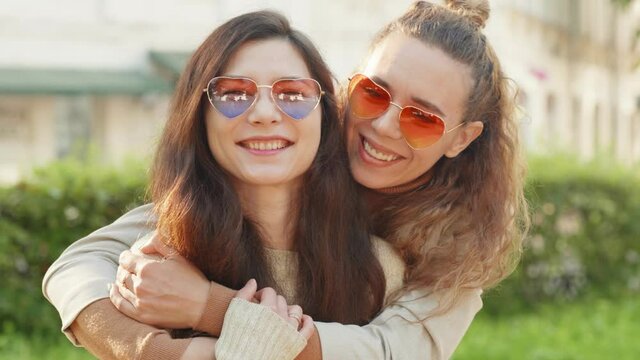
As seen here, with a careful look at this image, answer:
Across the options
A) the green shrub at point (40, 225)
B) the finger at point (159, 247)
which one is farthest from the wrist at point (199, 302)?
the green shrub at point (40, 225)

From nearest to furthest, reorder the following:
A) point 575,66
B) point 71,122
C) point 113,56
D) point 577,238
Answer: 1. point 577,238
2. point 113,56
3. point 71,122
4. point 575,66

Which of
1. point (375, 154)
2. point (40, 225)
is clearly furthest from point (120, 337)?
point (40, 225)

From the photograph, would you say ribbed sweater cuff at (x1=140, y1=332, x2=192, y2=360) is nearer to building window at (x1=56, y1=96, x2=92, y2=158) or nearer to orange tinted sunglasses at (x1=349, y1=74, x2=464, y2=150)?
orange tinted sunglasses at (x1=349, y1=74, x2=464, y2=150)

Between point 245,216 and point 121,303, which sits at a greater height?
point 245,216

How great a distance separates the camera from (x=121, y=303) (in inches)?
112

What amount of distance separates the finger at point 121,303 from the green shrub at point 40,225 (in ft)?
13.3

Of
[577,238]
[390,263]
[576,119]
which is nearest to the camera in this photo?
[390,263]

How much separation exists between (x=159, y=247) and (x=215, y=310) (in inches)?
8.1

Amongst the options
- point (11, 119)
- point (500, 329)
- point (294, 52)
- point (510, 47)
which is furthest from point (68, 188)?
point (510, 47)

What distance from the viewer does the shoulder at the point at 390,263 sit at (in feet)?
10.5

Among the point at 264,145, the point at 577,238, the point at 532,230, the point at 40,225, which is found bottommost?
the point at 577,238

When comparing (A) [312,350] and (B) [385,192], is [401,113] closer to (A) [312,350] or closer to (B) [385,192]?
(B) [385,192]

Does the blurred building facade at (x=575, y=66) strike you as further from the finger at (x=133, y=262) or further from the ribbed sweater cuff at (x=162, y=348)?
the ribbed sweater cuff at (x=162, y=348)

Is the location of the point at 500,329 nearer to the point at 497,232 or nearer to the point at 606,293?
the point at 606,293
